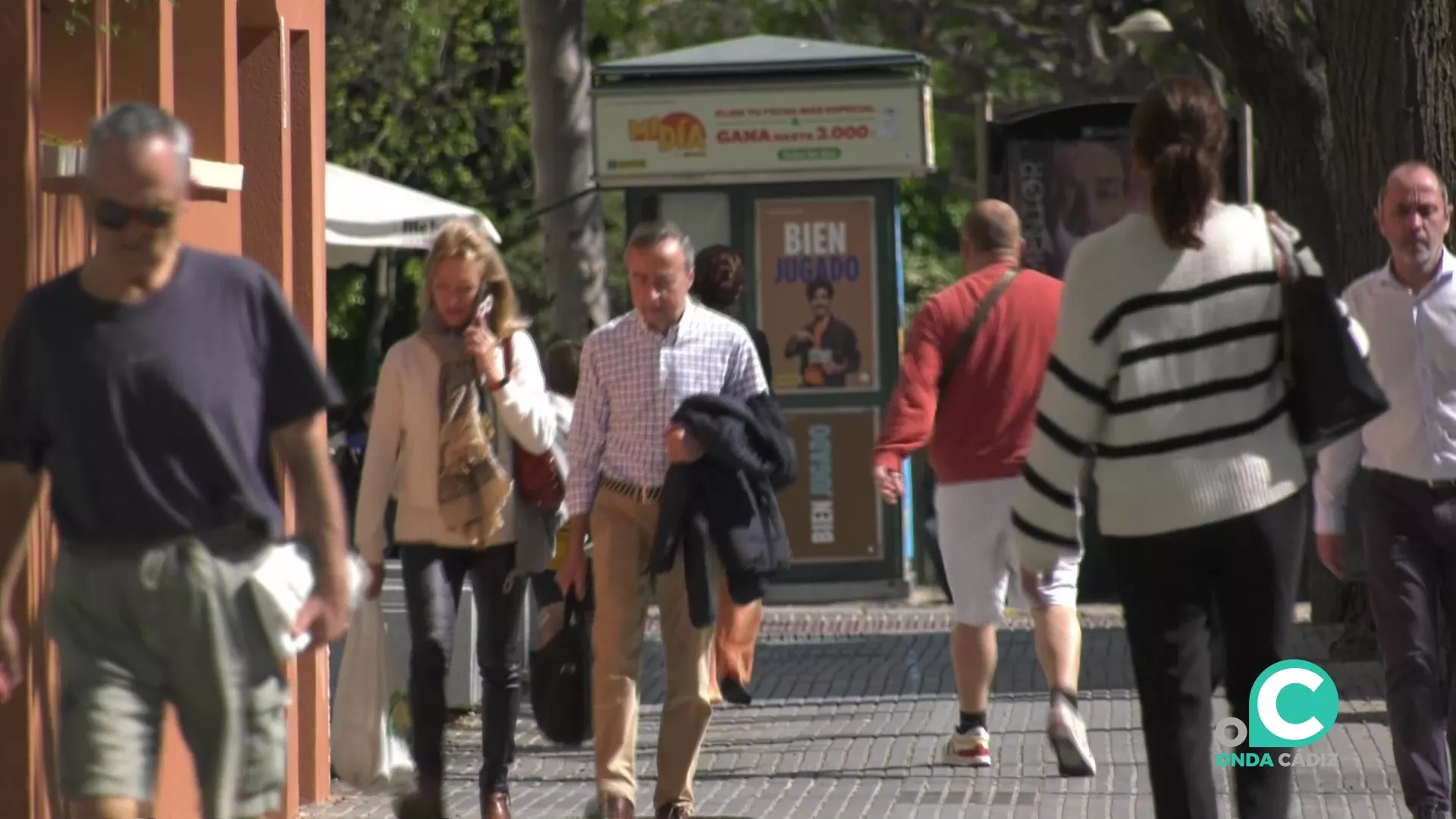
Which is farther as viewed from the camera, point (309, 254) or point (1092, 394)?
point (309, 254)

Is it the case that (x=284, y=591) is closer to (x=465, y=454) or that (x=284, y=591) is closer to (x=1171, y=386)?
(x=1171, y=386)

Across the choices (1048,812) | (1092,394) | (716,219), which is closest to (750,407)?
(1048,812)

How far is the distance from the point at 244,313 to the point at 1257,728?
2.22m

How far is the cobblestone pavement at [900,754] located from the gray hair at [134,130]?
13.8ft

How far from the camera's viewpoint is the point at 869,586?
18.2 metres

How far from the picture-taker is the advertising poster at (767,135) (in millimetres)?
17781

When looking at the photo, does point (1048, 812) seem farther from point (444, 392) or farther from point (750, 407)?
point (444, 392)

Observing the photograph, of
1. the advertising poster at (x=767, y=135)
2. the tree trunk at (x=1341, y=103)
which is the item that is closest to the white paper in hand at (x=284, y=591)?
the tree trunk at (x=1341, y=103)

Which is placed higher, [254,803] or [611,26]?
[611,26]

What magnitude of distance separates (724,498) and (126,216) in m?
3.37

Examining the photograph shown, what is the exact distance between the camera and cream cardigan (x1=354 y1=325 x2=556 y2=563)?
7.91 metres

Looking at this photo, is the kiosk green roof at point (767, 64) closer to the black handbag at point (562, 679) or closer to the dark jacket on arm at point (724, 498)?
the black handbag at point (562, 679)

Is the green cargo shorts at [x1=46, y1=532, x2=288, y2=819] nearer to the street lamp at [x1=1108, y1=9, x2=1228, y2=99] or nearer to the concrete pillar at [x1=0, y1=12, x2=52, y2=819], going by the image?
the concrete pillar at [x1=0, y1=12, x2=52, y2=819]

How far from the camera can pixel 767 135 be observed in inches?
705
